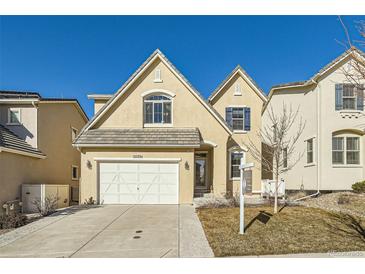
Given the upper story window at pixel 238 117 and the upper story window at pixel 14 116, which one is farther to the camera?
the upper story window at pixel 238 117

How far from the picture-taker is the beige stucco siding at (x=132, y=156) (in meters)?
15.7

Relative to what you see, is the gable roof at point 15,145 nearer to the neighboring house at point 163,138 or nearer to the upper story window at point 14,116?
the upper story window at point 14,116

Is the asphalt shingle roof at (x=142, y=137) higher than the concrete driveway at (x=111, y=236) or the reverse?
higher

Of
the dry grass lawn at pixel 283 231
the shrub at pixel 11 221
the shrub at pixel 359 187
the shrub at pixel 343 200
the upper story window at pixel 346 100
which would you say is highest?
the upper story window at pixel 346 100

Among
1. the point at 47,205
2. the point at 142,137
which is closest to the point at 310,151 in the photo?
the point at 142,137

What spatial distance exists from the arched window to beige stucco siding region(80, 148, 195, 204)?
2.29 meters

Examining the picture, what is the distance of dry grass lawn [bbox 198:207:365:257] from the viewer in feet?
25.9

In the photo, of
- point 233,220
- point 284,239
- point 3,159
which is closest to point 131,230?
point 233,220

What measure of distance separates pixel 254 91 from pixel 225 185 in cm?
746

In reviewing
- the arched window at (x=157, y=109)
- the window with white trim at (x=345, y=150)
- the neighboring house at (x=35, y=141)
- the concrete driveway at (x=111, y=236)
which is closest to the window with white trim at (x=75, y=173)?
the neighboring house at (x=35, y=141)

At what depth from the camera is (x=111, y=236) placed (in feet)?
30.2

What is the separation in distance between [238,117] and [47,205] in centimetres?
1318

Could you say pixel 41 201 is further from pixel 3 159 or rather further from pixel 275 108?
pixel 275 108

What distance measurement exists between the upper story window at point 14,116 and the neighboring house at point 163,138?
472cm
